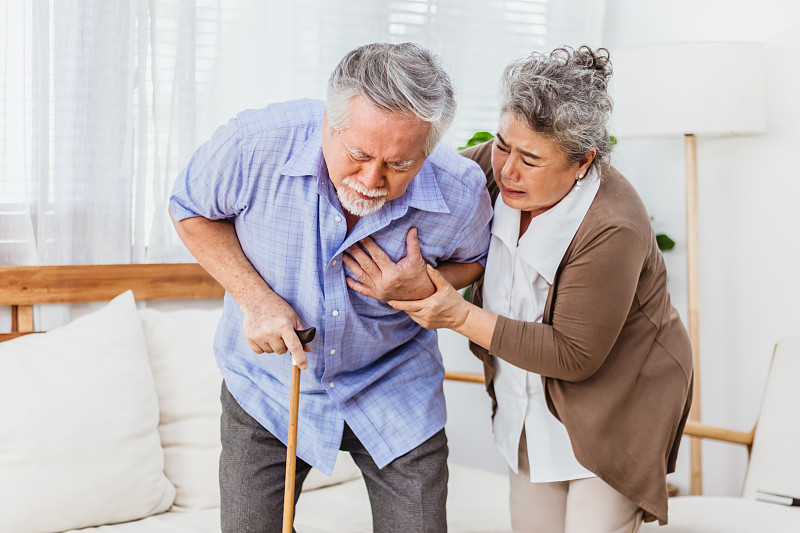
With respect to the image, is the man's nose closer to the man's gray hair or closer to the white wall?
the man's gray hair

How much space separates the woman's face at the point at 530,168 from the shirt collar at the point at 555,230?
0.02 meters

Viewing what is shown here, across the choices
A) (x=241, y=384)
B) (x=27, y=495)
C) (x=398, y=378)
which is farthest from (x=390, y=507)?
(x=27, y=495)

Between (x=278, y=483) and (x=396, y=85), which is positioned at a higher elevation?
(x=396, y=85)

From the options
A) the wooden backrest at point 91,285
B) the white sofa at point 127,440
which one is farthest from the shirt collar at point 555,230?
the wooden backrest at point 91,285

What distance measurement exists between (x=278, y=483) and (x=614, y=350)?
28.7 inches

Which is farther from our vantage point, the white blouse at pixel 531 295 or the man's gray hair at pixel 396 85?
the white blouse at pixel 531 295

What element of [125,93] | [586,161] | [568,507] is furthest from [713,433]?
[125,93]

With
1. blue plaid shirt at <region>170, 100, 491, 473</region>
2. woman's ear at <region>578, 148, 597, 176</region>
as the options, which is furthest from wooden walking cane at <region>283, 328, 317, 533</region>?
woman's ear at <region>578, 148, 597, 176</region>

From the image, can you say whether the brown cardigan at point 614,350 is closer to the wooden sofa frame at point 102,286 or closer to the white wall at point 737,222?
the wooden sofa frame at point 102,286

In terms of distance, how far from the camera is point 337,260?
1.47 metres

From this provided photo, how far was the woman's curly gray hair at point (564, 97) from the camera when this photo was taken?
145 cm

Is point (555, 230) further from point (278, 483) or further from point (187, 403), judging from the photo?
point (187, 403)

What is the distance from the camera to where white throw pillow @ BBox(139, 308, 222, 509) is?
214 cm

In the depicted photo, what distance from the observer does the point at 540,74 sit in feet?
4.85
